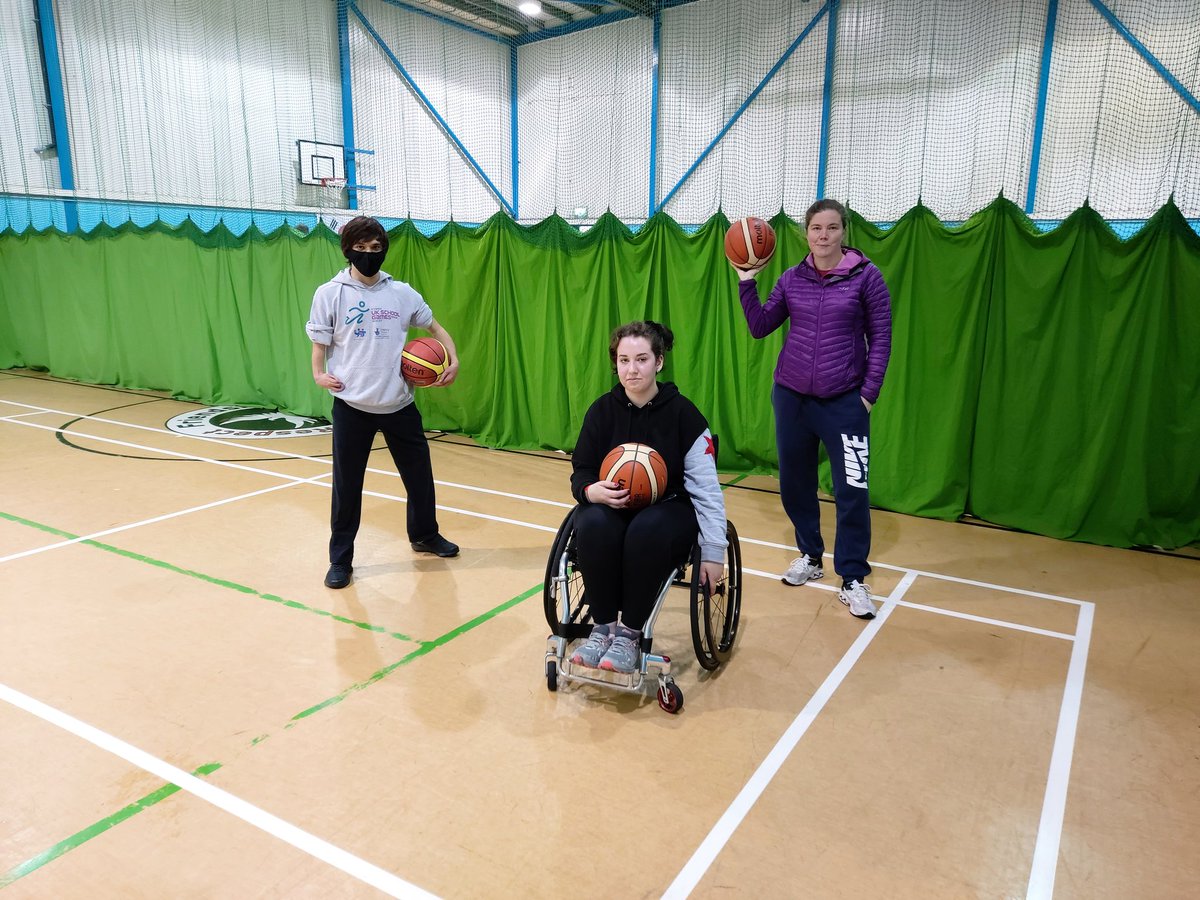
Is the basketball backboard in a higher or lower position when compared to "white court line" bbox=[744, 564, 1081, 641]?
higher

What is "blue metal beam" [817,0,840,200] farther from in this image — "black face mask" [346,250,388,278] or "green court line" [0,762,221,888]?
"green court line" [0,762,221,888]

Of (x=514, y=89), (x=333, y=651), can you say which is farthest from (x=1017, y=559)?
(x=514, y=89)

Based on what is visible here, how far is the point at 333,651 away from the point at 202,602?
80 centimetres

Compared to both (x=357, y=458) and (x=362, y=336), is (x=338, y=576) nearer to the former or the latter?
(x=357, y=458)

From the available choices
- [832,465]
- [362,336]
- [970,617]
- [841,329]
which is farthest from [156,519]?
[970,617]

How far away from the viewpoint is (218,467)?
18.2ft

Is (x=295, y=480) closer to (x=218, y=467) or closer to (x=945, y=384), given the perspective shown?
(x=218, y=467)

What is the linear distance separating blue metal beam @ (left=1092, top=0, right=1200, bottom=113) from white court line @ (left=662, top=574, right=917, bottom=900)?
8.04 meters

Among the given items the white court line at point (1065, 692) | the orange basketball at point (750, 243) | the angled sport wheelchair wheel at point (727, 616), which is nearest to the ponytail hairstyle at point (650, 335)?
the angled sport wheelchair wheel at point (727, 616)

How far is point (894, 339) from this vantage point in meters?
4.84

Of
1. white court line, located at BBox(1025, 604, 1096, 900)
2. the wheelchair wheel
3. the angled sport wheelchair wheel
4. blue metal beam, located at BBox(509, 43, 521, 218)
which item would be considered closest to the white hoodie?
the wheelchair wheel

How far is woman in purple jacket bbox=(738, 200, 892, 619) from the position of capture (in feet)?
10.5

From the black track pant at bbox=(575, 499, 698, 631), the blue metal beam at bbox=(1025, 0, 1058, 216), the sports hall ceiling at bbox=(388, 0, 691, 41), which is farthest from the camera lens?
the sports hall ceiling at bbox=(388, 0, 691, 41)

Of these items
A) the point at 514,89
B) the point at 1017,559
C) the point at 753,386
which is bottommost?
the point at 1017,559
